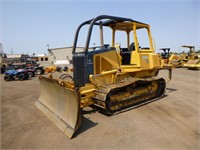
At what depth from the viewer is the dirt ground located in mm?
3363

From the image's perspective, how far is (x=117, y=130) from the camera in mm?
3930

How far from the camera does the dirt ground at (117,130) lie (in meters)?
3.36

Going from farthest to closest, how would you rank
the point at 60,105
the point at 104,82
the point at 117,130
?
the point at 104,82, the point at 60,105, the point at 117,130

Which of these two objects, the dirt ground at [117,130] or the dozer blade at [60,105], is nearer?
the dirt ground at [117,130]

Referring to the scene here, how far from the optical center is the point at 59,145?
3381 mm

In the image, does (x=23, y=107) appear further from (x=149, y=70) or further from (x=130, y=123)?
(x=149, y=70)

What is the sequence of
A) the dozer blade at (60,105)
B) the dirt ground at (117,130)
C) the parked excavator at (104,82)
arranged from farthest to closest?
the parked excavator at (104,82) < the dozer blade at (60,105) < the dirt ground at (117,130)

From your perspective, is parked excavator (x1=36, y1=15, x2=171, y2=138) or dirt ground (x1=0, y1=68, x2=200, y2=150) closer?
dirt ground (x1=0, y1=68, x2=200, y2=150)

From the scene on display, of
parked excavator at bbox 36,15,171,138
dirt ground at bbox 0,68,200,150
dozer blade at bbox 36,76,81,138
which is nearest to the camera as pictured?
dirt ground at bbox 0,68,200,150

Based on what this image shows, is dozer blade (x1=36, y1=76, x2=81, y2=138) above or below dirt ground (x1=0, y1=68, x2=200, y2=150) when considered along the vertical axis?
above

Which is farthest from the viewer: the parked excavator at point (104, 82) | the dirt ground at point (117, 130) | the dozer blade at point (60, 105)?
the parked excavator at point (104, 82)

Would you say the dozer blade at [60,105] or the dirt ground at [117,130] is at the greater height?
the dozer blade at [60,105]

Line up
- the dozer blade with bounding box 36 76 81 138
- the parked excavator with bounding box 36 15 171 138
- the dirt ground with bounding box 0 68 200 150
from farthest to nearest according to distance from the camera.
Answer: the parked excavator with bounding box 36 15 171 138 → the dozer blade with bounding box 36 76 81 138 → the dirt ground with bounding box 0 68 200 150

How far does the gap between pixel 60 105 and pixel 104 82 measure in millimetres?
1589
